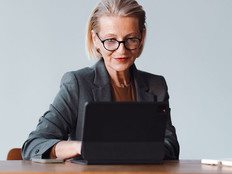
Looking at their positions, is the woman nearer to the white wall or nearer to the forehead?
the forehead

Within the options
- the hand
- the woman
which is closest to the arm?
the hand

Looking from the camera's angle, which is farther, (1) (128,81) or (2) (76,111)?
(1) (128,81)

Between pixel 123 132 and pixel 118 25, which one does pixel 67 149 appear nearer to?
pixel 123 132

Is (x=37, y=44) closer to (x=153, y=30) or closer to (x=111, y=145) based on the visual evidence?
(x=153, y=30)

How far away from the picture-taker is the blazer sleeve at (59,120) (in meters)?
1.86

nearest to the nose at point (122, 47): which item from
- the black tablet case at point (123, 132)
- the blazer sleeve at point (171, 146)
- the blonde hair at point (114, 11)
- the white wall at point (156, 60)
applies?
the blonde hair at point (114, 11)

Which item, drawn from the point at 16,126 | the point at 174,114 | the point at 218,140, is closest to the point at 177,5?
the point at 174,114

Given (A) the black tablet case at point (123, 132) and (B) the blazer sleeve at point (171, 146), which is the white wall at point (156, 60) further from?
(A) the black tablet case at point (123, 132)

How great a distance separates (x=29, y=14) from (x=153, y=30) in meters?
1.17

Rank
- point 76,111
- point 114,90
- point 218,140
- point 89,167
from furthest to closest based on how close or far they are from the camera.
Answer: point 218,140, point 114,90, point 76,111, point 89,167

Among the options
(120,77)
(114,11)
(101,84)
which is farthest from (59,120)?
(114,11)

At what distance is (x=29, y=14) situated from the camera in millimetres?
4234

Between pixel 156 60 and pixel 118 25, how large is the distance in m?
2.39

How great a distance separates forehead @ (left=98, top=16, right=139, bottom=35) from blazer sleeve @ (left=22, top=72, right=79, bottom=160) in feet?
0.88
